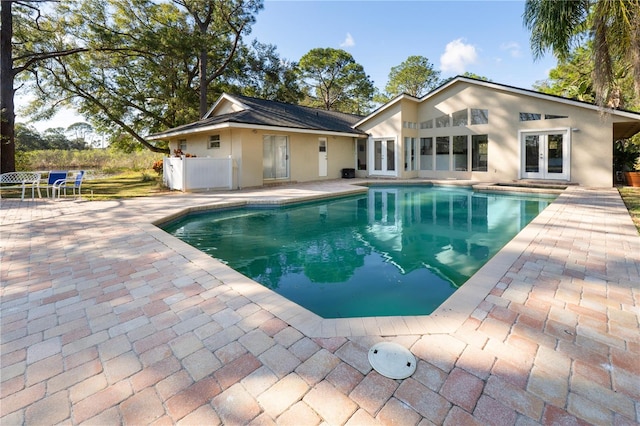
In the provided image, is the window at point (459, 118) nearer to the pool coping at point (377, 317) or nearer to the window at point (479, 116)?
the window at point (479, 116)

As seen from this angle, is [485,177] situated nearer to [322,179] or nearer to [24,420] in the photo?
[322,179]

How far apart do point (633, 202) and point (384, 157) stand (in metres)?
10.7

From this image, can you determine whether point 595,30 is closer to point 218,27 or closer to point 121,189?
point 121,189

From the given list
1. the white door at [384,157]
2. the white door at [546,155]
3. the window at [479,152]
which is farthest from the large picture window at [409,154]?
the white door at [546,155]

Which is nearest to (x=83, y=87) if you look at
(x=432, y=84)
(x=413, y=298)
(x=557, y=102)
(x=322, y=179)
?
(x=322, y=179)

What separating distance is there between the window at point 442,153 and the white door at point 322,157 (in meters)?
5.79

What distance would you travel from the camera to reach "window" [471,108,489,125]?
1518 cm

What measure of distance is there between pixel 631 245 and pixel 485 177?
11505 mm

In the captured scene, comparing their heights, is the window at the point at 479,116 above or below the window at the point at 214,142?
above

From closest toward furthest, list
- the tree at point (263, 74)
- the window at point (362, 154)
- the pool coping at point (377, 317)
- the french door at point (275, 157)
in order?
the pool coping at point (377, 317) < the french door at point (275, 157) < the window at point (362, 154) < the tree at point (263, 74)

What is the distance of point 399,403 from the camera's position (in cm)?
179

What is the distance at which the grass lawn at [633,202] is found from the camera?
6621mm

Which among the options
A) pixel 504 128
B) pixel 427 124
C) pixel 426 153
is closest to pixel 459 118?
pixel 427 124

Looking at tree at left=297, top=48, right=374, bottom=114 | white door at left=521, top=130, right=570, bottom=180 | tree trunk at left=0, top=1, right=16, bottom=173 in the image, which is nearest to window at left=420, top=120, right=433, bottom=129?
white door at left=521, top=130, right=570, bottom=180
